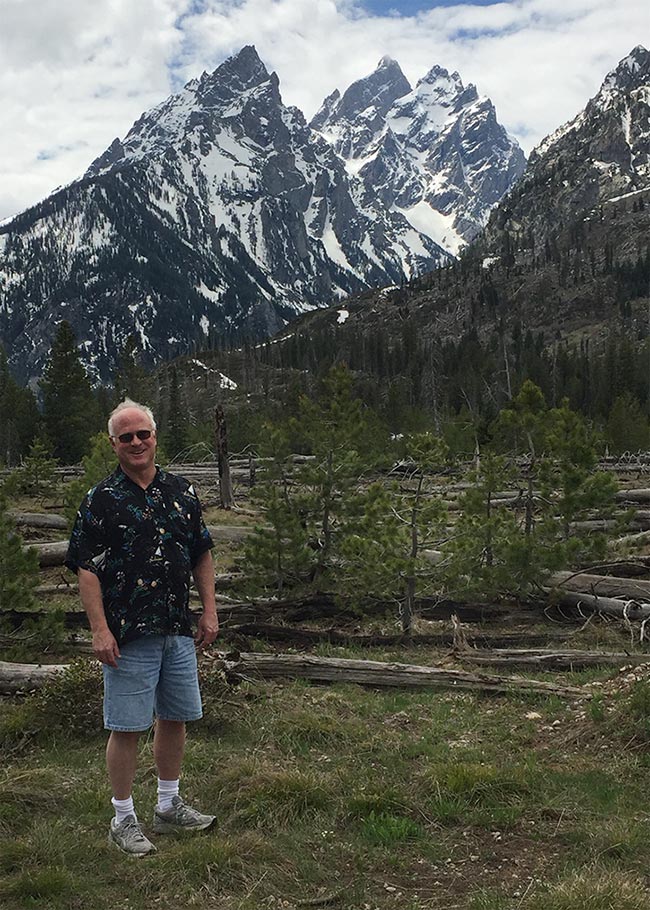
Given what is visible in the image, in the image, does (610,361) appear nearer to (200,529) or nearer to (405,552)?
(405,552)

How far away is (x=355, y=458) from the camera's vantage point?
1358 cm

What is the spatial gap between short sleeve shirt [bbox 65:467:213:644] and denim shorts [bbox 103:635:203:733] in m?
0.11

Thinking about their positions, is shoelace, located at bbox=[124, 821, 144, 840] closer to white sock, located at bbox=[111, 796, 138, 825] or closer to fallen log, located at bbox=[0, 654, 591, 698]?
white sock, located at bbox=[111, 796, 138, 825]

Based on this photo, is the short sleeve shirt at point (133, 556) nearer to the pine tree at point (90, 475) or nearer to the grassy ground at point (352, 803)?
the grassy ground at point (352, 803)

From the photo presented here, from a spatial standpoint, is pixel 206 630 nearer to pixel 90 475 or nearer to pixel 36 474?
pixel 90 475

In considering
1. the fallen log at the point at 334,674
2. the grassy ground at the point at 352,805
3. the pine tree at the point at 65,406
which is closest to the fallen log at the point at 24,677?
the fallen log at the point at 334,674

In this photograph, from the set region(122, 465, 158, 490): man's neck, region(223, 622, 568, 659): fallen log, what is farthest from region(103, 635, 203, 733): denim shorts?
region(223, 622, 568, 659): fallen log

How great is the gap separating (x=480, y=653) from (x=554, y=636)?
6.59ft

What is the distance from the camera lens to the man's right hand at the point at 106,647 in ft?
14.6

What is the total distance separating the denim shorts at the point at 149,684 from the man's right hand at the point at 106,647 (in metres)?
0.09

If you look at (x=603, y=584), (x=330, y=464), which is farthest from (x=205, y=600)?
(x=603, y=584)

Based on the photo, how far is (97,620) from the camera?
14.7ft

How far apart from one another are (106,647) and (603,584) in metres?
10.6

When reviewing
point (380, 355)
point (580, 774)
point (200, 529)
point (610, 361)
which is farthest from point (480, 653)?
point (380, 355)
